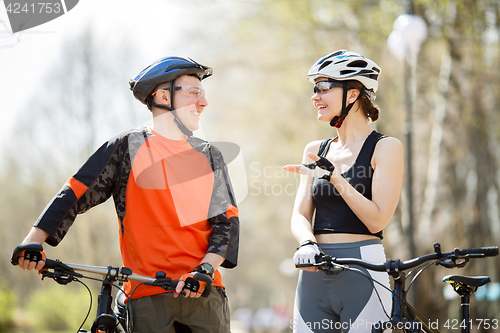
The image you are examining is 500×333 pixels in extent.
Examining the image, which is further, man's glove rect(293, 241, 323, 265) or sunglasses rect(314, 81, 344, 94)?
sunglasses rect(314, 81, 344, 94)

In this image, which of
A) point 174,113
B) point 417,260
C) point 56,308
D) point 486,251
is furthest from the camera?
point 56,308

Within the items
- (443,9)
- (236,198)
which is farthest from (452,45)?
(236,198)

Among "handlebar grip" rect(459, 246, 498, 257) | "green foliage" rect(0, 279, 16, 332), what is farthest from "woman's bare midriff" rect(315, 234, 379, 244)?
"green foliage" rect(0, 279, 16, 332)

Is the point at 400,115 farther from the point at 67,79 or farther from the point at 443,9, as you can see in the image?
the point at 67,79

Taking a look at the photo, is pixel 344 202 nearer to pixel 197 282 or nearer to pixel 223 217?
pixel 223 217

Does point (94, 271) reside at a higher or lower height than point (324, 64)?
lower

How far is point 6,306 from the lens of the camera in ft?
53.6

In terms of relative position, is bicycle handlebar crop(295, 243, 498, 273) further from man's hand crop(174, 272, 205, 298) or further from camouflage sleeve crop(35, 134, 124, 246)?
camouflage sleeve crop(35, 134, 124, 246)

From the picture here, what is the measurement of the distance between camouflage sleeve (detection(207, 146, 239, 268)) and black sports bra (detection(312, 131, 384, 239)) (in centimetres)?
54

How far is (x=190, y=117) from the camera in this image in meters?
3.09

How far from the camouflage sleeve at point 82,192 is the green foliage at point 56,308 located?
1639 cm

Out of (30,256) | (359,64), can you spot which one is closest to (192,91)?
(359,64)

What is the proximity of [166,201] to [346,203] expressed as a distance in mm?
1093

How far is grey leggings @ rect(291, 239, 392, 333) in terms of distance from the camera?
9.14 feet
